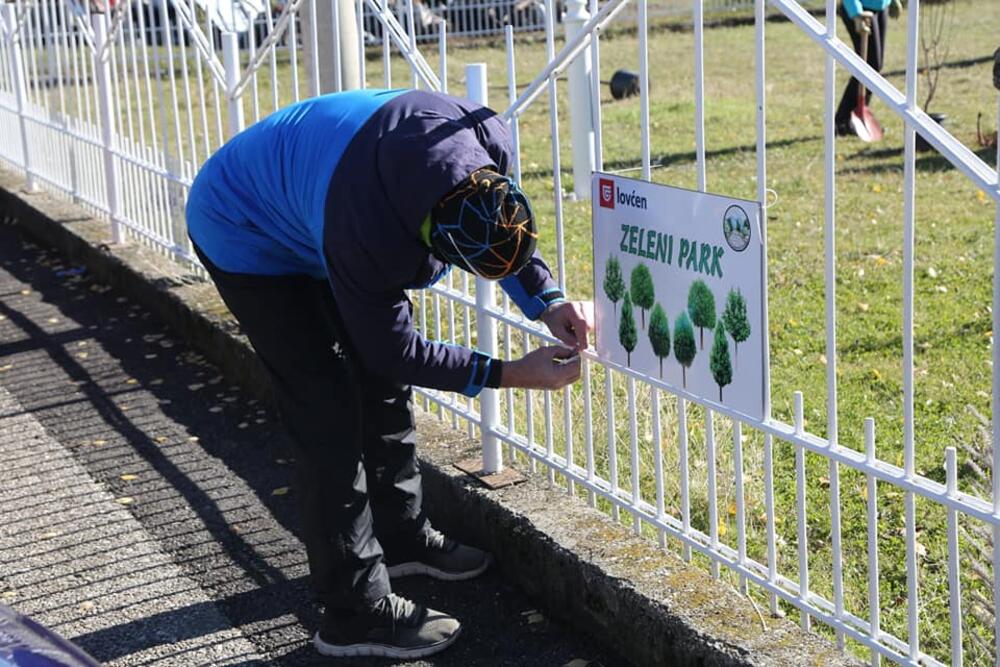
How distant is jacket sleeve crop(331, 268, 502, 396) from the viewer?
11.0 feet

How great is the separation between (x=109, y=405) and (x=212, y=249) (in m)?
2.39

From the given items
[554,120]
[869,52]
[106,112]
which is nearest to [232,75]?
[106,112]

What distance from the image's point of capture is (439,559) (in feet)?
14.3

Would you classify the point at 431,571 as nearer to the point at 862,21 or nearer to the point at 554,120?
the point at 554,120

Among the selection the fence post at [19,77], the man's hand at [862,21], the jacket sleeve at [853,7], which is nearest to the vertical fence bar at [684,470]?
the man's hand at [862,21]

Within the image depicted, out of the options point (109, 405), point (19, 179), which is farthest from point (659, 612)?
point (19, 179)

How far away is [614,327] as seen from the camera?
389cm

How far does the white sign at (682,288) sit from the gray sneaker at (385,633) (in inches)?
35.8

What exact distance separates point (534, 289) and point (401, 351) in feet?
1.96

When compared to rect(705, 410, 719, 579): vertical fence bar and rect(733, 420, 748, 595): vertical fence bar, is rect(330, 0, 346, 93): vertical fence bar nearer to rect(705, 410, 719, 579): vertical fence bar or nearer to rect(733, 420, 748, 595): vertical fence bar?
rect(705, 410, 719, 579): vertical fence bar

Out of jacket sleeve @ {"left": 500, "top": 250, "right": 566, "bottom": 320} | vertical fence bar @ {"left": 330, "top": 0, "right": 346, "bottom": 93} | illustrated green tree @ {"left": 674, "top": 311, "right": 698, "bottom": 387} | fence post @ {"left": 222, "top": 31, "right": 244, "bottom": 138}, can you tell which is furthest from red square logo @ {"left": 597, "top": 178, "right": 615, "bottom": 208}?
fence post @ {"left": 222, "top": 31, "right": 244, "bottom": 138}

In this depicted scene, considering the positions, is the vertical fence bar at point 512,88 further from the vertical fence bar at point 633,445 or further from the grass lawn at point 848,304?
the grass lawn at point 848,304

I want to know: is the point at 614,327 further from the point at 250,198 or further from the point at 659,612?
the point at 250,198

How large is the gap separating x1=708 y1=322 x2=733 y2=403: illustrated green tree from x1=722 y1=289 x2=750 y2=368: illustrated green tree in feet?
0.09
